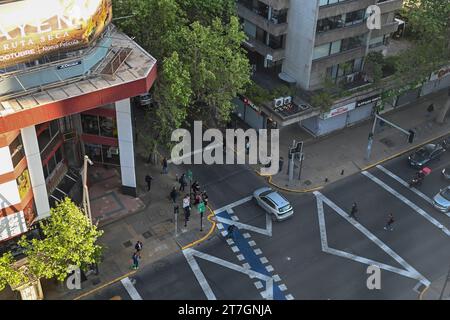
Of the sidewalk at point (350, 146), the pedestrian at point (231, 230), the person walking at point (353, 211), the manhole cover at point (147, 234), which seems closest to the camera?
the pedestrian at point (231, 230)

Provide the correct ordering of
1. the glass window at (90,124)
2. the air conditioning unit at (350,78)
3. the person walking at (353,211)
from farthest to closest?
the air conditioning unit at (350,78)
the glass window at (90,124)
the person walking at (353,211)

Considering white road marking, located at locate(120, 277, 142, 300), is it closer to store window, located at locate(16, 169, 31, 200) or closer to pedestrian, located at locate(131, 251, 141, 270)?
pedestrian, located at locate(131, 251, 141, 270)

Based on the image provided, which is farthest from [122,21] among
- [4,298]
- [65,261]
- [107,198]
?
[4,298]

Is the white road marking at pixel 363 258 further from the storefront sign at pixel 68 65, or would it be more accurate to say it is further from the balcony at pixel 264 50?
the storefront sign at pixel 68 65

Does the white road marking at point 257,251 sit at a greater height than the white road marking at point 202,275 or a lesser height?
greater

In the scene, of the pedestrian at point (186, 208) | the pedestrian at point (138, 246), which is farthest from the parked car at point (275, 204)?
the pedestrian at point (138, 246)

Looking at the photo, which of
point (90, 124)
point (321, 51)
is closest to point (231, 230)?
point (90, 124)
